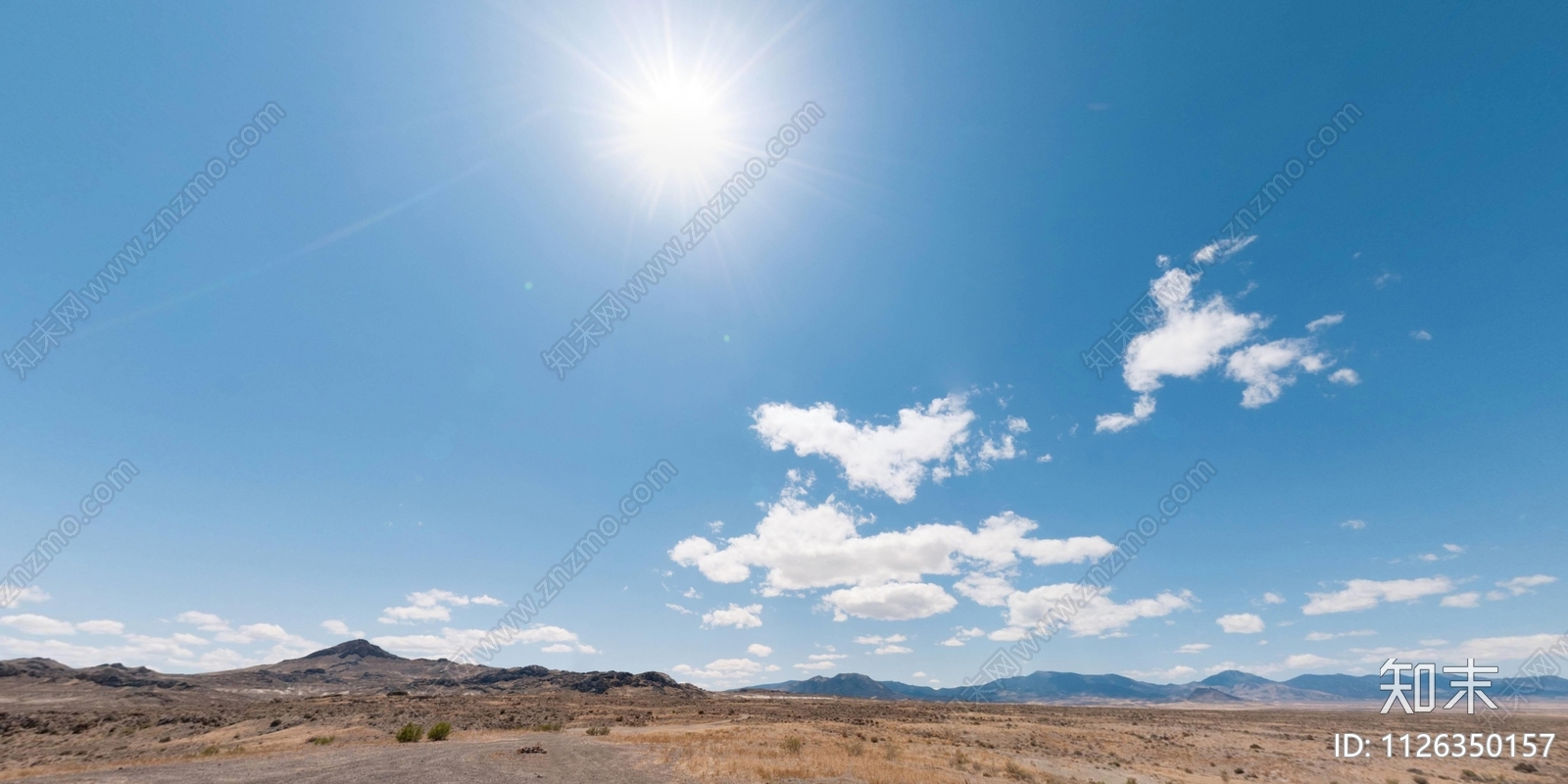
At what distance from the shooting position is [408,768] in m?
23.5

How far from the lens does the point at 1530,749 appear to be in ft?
143

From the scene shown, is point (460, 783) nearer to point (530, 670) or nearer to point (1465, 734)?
point (1465, 734)

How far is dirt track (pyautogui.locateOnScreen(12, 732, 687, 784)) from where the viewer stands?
21.4 m

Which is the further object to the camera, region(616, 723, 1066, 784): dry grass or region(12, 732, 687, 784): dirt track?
region(616, 723, 1066, 784): dry grass

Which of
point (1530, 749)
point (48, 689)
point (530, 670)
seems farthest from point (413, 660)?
point (1530, 749)

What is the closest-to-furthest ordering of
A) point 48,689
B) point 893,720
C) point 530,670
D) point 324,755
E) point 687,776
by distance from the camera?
point 687,776, point 324,755, point 893,720, point 48,689, point 530,670

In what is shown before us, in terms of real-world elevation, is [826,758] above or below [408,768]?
below

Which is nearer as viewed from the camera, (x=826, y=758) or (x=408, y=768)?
(x=408, y=768)

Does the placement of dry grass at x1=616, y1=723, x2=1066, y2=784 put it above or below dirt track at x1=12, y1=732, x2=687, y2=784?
below

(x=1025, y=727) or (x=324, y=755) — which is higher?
(x=324, y=755)

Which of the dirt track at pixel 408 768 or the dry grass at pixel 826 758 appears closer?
the dirt track at pixel 408 768

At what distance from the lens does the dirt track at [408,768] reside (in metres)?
21.4

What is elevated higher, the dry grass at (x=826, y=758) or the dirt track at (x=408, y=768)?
the dirt track at (x=408, y=768)

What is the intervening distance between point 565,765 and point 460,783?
5.73 metres
